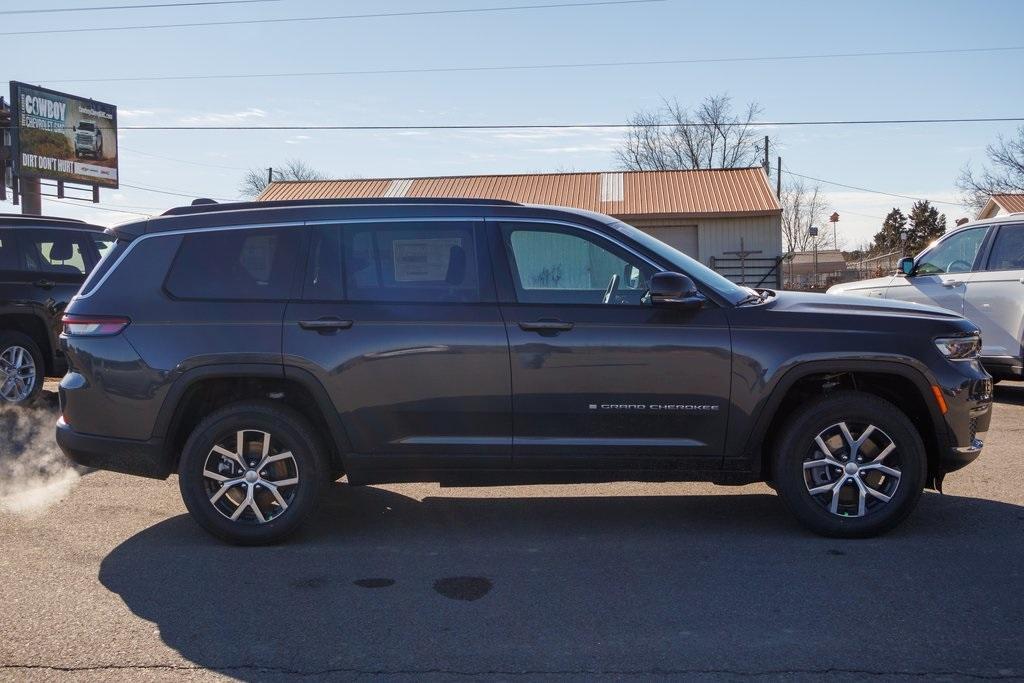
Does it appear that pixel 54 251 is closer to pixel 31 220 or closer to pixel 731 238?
pixel 31 220

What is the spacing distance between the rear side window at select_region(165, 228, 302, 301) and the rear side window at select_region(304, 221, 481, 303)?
0.15 metres

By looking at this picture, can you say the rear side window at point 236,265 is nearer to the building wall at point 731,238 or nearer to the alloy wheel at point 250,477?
the alloy wheel at point 250,477

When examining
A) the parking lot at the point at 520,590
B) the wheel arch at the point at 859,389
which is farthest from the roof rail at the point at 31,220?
the wheel arch at the point at 859,389

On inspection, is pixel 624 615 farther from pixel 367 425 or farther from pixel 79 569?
pixel 79 569

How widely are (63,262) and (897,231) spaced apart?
245 feet

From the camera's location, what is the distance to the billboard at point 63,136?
3347 centimetres

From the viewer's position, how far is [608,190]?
32250 mm

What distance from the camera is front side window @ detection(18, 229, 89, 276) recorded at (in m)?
10.6

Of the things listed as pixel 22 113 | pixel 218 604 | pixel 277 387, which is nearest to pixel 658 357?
pixel 277 387

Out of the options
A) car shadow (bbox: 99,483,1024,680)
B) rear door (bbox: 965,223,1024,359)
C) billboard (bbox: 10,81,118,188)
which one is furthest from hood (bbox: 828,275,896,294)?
billboard (bbox: 10,81,118,188)

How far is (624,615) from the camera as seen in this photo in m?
4.47

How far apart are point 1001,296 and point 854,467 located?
19.7ft

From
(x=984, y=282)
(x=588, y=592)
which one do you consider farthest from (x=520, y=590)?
(x=984, y=282)

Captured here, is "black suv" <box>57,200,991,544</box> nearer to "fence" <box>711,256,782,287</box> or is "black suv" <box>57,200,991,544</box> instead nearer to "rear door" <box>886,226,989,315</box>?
"rear door" <box>886,226,989,315</box>
